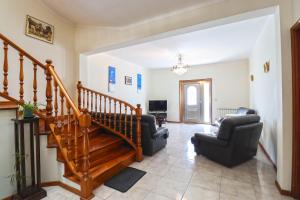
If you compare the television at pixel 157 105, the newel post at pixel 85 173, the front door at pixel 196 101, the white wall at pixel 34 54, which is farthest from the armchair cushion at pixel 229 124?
the television at pixel 157 105

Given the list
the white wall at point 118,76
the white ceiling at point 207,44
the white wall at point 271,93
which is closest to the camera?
the white wall at point 271,93

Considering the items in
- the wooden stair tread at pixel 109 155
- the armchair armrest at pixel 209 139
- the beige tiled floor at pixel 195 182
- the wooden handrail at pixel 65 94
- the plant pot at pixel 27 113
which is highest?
the wooden handrail at pixel 65 94

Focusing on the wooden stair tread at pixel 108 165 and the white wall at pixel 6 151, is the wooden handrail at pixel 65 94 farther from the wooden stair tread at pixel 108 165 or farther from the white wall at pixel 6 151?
the wooden stair tread at pixel 108 165

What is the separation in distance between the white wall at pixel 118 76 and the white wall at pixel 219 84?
3.89 ft

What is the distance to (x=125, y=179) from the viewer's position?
239cm

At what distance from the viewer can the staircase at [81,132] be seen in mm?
1966

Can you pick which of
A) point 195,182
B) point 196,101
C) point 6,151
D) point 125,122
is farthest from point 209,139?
point 196,101

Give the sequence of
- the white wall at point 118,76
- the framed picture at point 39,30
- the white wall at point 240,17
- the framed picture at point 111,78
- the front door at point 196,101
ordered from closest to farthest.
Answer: the white wall at point 240,17, the framed picture at point 39,30, the white wall at point 118,76, the framed picture at point 111,78, the front door at point 196,101

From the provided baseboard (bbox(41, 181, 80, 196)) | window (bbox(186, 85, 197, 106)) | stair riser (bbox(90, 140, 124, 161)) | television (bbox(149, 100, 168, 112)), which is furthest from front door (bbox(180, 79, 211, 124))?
baseboard (bbox(41, 181, 80, 196))

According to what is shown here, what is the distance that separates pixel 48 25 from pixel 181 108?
6091 mm

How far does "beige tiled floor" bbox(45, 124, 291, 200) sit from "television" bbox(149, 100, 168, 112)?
174 inches

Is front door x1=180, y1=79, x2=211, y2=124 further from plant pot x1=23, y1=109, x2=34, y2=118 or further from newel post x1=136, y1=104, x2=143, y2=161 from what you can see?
plant pot x1=23, y1=109, x2=34, y2=118

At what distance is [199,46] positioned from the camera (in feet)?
14.9

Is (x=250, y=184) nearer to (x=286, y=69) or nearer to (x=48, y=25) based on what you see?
(x=286, y=69)
